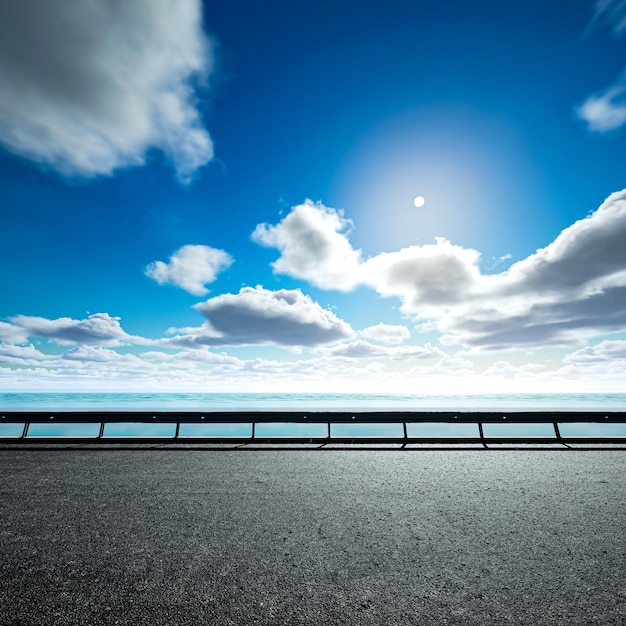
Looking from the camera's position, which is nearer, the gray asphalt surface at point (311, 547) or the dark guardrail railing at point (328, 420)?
the gray asphalt surface at point (311, 547)

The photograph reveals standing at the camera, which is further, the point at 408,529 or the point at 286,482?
the point at 286,482

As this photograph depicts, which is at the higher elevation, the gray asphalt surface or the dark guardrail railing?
the dark guardrail railing

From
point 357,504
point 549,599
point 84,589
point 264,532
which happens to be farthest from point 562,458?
point 84,589

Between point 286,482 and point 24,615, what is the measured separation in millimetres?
4832

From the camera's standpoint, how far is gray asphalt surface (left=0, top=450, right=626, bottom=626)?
10.6ft

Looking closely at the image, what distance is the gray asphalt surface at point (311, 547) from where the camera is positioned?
3.24 metres

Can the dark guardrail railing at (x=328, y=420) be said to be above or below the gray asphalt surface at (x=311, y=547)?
above

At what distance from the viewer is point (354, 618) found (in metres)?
3.11

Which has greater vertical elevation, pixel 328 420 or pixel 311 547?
pixel 328 420

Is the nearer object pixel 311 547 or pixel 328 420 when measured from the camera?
pixel 311 547

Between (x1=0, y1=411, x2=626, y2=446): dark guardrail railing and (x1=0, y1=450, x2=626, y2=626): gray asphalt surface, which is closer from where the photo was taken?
(x1=0, y1=450, x2=626, y2=626): gray asphalt surface

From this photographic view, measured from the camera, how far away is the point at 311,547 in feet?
14.6

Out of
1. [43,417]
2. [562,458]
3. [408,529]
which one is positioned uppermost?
[43,417]

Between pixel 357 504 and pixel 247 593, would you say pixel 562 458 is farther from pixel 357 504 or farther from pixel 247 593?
pixel 247 593
